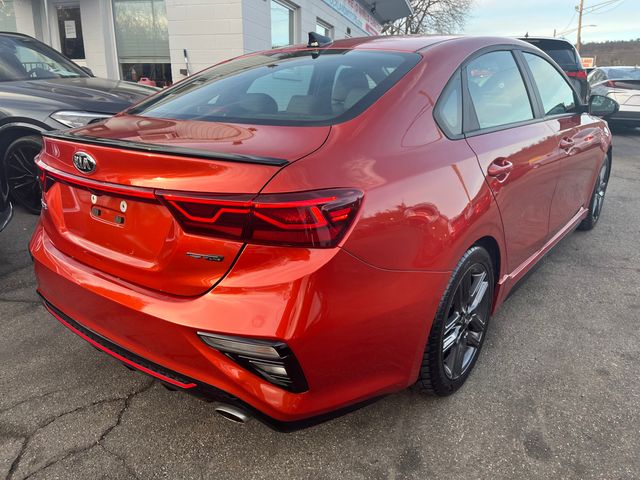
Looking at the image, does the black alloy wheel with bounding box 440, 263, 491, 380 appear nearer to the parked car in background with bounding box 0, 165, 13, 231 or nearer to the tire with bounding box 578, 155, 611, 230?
the tire with bounding box 578, 155, 611, 230

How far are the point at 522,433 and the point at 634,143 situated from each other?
36.8ft

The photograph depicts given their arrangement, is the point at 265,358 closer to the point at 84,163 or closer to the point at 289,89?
the point at 84,163

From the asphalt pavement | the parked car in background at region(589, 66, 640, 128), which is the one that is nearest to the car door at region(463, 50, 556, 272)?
the asphalt pavement

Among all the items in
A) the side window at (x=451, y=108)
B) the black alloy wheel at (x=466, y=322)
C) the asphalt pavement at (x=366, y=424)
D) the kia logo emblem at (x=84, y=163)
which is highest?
the side window at (x=451, y=108)

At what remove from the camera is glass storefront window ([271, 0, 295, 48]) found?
1114cm

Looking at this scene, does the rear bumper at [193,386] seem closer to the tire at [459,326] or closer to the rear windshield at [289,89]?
the tire at [459,326]

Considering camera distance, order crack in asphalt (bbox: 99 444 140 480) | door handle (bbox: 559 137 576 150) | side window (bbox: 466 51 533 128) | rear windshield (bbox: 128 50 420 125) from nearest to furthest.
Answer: crack in asphalt (bbox: 99 444 140 480), rear windshield (bbox: 128 50 420 125), side window (bbox: 466 51 533 128), door handle (bbox: 559 137 576 150)

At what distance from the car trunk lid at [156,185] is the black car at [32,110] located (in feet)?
8.74

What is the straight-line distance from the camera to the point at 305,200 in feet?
4.78

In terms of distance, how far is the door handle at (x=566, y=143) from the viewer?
→ 3.01 meters

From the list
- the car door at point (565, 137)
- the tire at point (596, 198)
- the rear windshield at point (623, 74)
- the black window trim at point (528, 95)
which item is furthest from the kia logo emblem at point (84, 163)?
the rear windshield at point (623, 74)

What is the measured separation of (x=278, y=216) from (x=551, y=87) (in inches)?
105

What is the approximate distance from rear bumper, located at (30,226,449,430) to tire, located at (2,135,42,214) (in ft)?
10.2

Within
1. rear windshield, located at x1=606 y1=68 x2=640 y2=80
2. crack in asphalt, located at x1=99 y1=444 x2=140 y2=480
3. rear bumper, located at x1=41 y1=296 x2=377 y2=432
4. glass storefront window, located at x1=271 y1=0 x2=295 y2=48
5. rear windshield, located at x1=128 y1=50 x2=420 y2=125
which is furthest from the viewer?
rear windshield, located at x1=606 y1=68 x2=640 y2=80
